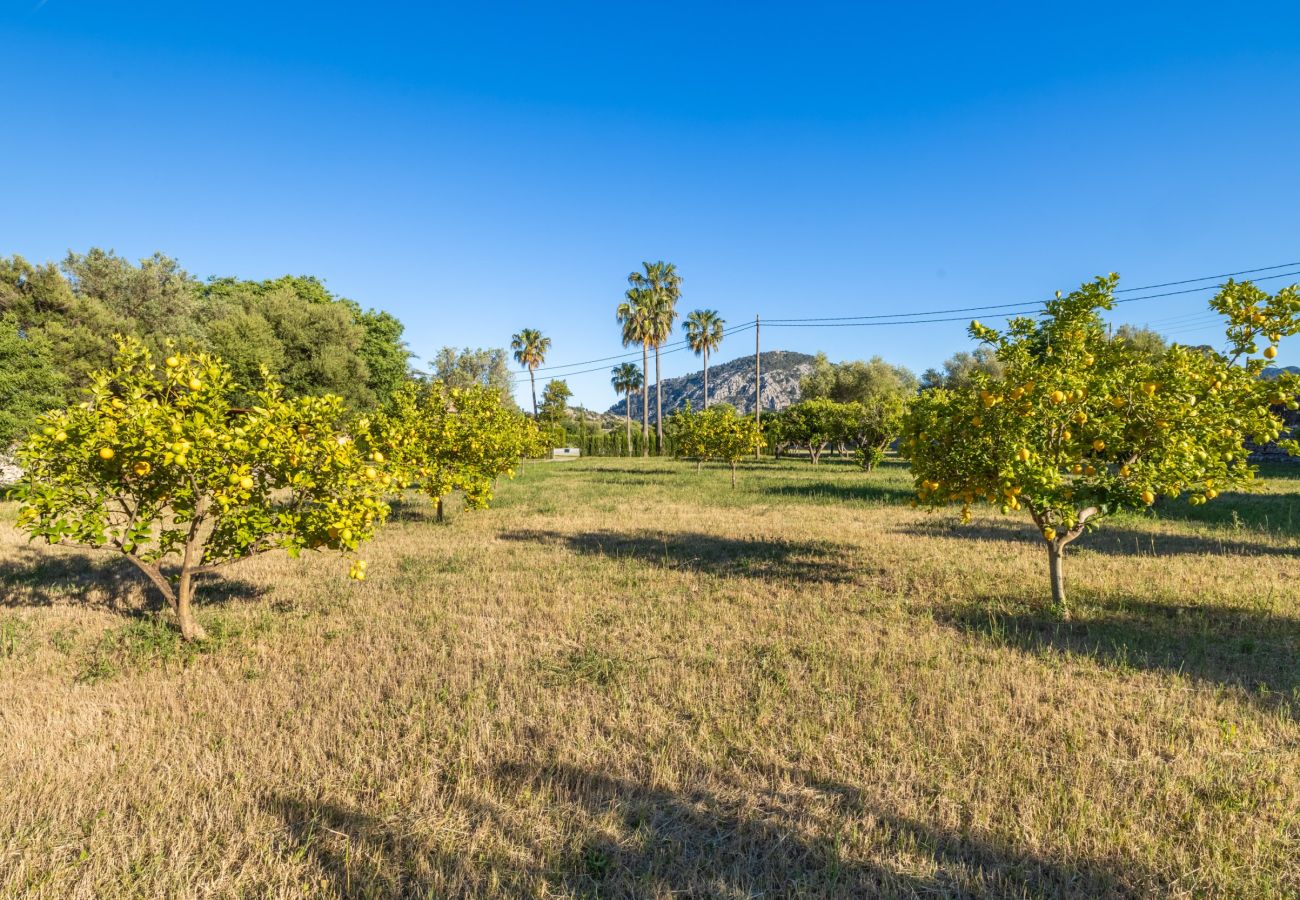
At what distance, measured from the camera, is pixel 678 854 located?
3545 millimetres

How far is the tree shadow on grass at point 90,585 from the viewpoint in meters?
8.70

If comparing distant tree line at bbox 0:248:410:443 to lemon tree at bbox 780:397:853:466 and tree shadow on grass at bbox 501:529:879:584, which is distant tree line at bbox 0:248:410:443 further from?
lemon tree at bbox 780:397:853:466

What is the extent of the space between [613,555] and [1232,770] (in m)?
9.69

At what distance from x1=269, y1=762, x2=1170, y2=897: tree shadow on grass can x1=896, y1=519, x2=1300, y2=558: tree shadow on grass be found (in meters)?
10.9

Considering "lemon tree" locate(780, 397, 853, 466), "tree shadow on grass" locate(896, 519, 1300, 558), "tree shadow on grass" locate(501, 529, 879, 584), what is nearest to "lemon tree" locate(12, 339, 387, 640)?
"tree shadow on grass" locate(501, 529, 879, 584)

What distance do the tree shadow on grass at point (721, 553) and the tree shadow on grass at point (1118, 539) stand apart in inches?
147

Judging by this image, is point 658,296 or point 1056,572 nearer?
point 1056,572

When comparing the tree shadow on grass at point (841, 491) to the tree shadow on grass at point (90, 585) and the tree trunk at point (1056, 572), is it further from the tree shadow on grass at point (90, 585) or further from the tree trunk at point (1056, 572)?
the tree shadow on grass at point (90, 585)

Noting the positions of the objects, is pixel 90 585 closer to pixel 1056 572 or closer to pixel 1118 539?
pixel 1056 572

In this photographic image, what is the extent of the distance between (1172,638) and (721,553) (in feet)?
24.3

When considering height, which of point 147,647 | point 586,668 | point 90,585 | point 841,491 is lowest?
point 586,668

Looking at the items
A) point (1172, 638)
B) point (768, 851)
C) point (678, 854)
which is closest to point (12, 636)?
point (678, 854)

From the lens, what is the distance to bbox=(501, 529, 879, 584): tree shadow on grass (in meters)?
10.8

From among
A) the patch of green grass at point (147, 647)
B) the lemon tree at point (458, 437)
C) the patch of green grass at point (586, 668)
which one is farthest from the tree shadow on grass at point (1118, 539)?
the patch of green grass at point (147, 647)
